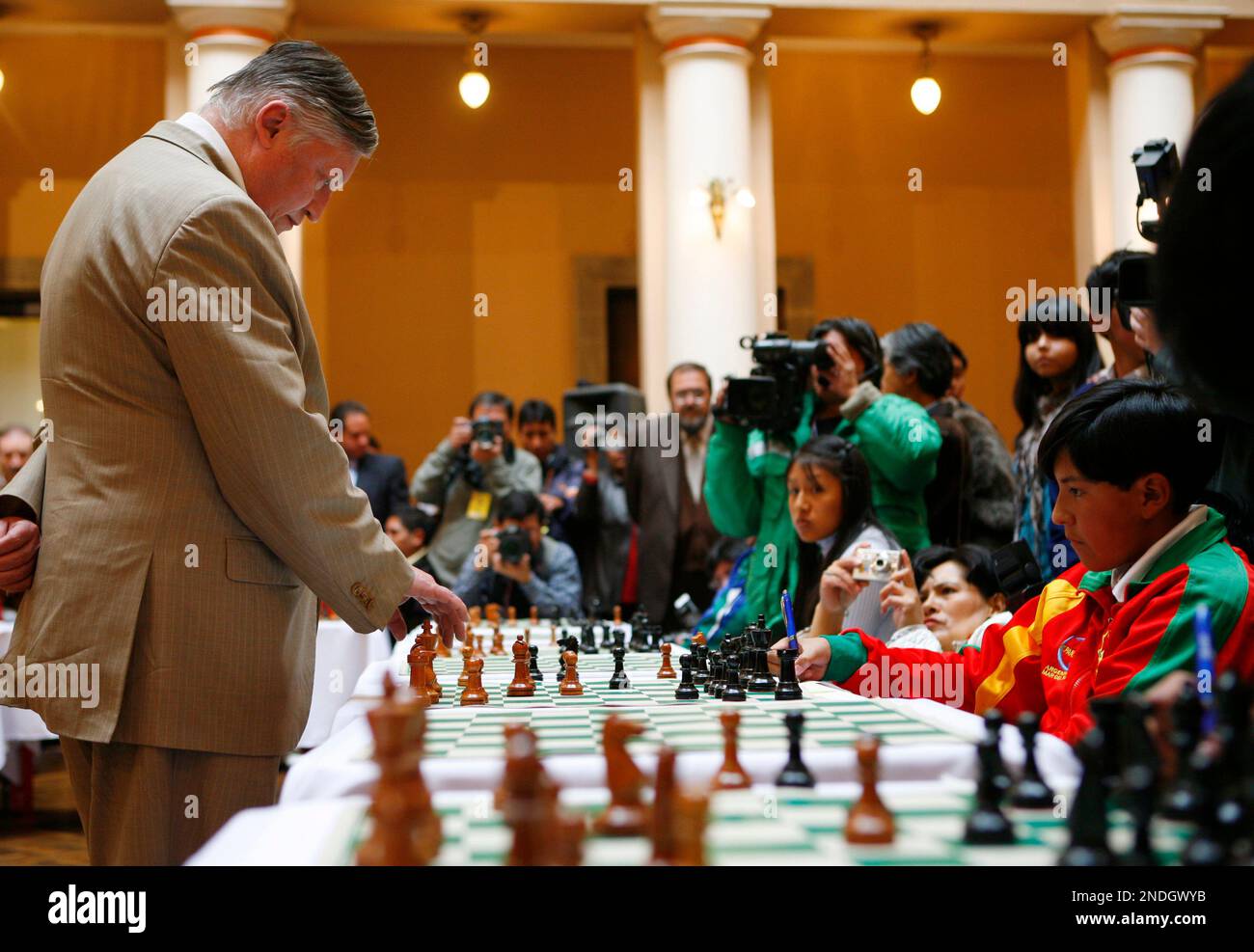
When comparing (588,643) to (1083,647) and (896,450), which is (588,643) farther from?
(1083,647)

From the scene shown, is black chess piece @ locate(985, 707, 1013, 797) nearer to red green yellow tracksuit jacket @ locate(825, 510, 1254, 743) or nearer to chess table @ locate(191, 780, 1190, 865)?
chess table @ locate(191, 780, 1190, 865)

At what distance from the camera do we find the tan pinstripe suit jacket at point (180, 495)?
6.11 ft

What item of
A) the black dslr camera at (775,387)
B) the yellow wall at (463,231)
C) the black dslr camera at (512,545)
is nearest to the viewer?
the black dslr camera at (775,387)

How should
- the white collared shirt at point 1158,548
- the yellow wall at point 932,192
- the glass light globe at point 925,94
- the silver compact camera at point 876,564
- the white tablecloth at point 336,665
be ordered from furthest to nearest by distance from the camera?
the yellow wall at point 932,192, the glass light globe at point 925,94, the white tablecloth at point 336,665, the silver compact camera at point 876,564, the white collared shirt at point 1158,548

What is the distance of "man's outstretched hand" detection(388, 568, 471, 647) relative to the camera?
2057 mm

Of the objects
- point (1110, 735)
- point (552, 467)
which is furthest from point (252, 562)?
point (552, 467)

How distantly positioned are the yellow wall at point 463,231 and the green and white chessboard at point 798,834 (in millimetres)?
10099

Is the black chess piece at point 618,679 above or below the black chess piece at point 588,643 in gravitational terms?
above

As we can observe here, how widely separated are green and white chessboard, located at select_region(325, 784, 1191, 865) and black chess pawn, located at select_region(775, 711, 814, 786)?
11 mm

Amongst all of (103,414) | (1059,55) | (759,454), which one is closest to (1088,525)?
(103,414)

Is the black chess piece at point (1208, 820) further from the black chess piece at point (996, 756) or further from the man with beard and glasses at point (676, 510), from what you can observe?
the man with beard and glasses at point (676, 510)

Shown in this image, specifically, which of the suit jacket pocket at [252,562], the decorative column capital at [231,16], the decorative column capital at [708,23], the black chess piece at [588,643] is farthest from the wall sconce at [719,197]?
the suit jacket pocket at [252,562]

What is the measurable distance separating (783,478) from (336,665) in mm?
2066

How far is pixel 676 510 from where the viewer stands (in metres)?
5.80
